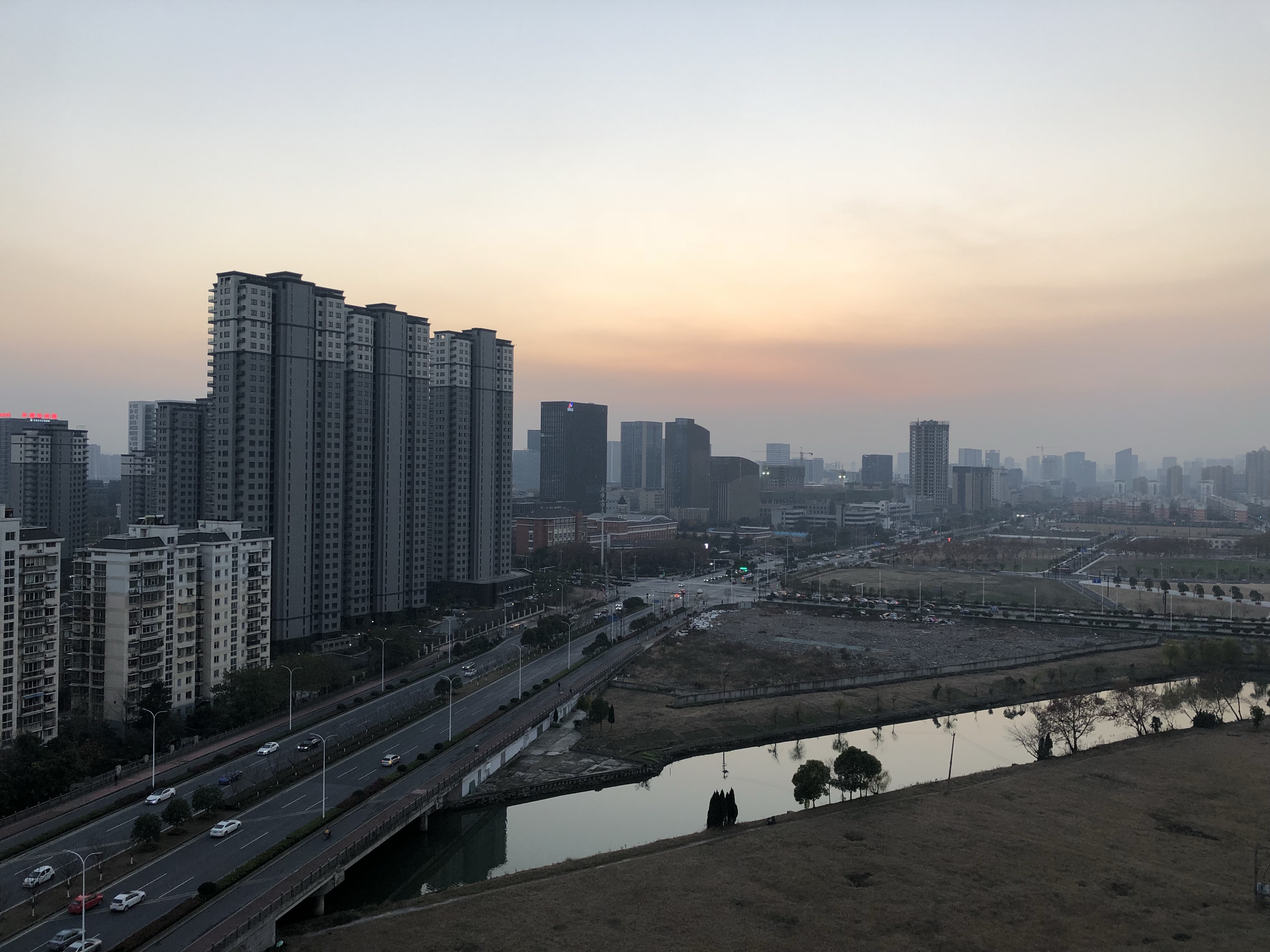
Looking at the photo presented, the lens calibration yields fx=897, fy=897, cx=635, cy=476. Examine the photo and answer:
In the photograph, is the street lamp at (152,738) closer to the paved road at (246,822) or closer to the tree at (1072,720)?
the paved road at (246,822)

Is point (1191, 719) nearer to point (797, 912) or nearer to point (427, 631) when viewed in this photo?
point (797, 912)

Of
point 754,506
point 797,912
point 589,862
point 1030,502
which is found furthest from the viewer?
point 1030,502

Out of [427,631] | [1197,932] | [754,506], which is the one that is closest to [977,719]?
[1197,932]

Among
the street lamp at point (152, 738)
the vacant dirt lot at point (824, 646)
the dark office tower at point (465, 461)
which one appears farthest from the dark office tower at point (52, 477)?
the vacant dirt lot at point (824, 646)

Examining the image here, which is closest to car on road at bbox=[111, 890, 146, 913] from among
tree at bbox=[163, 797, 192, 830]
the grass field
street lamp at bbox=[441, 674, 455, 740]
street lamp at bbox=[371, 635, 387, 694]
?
tree at bbox=[163, 797, 192, 830]

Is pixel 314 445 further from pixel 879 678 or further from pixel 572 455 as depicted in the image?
pixel 572 455
